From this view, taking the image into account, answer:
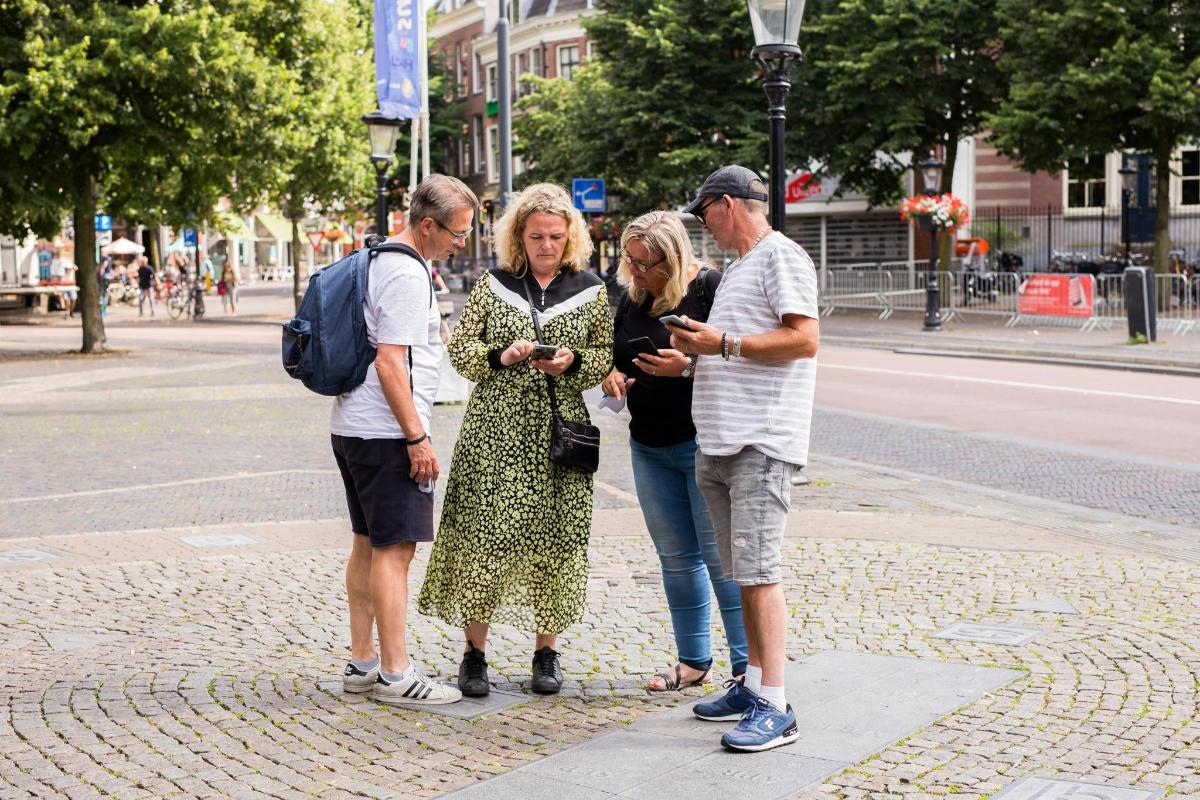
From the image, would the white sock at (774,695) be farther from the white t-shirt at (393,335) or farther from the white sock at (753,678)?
the white t-shirt at (393,335)

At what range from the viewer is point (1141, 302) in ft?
74.1

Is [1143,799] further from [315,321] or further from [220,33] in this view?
[220,33]

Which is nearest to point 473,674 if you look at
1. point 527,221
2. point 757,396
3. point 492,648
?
point 492,648

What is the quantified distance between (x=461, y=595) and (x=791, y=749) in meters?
1.32

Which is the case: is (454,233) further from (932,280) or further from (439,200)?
(932,280)

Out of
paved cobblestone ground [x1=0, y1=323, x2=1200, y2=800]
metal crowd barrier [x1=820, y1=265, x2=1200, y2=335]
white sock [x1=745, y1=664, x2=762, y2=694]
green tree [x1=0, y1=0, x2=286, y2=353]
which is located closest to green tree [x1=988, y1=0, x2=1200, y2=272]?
metal crowd barrier [x1=820, y1=265, x2=1200, y2=335]

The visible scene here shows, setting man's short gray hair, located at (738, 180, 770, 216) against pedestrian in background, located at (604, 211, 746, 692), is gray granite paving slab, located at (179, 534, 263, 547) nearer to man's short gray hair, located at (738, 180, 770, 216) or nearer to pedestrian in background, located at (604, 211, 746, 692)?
pedestrian in background, located at (604, 211, 746, 692)

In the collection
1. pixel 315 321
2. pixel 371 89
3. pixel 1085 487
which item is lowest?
pixel 1085 487

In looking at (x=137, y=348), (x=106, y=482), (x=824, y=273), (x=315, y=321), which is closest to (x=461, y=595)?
(x=315, y=321)

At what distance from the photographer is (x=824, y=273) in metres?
36.9

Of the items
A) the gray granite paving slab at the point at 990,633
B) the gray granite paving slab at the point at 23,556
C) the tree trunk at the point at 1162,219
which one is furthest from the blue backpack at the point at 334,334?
the tree trunk at the point at 1162,219

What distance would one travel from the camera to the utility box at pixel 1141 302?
22.6m

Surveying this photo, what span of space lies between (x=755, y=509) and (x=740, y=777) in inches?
32.2

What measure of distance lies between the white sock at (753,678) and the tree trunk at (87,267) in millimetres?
21955
